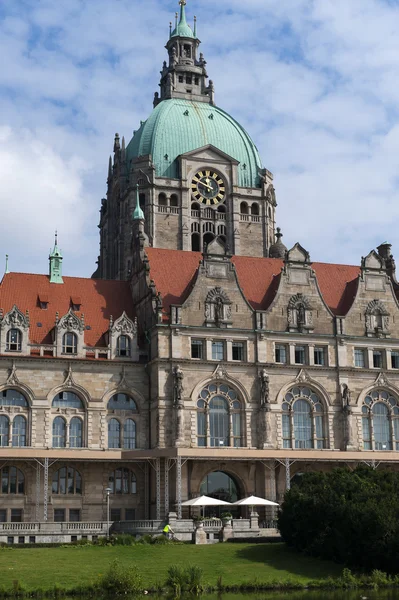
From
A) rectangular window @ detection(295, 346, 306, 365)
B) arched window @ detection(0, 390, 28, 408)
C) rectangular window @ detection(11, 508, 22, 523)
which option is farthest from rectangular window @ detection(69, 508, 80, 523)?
rectangular window @ detection(295, 346, 306, 365)

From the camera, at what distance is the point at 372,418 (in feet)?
253

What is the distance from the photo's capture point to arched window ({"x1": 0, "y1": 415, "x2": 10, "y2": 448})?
230 ft

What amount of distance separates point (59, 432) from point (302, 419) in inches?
720

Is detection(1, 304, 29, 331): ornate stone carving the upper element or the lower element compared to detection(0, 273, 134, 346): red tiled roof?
lower

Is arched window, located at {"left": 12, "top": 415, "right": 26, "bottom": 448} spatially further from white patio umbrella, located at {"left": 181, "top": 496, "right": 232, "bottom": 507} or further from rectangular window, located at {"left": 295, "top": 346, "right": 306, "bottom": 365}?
rectangular window, located at {"left": 295, "top": 346, "right": 306, "bottom": 365}

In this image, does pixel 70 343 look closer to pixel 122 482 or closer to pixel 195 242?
pixel 122 482

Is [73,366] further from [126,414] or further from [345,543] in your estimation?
[345,543]

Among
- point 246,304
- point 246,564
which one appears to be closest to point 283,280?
point 246,304

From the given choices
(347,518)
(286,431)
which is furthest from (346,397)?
(347,518)

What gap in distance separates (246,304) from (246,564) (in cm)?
2710

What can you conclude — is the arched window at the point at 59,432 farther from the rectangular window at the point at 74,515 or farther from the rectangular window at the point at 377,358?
the rectangular window at the point at 377,358

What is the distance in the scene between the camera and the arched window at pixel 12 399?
70750mm

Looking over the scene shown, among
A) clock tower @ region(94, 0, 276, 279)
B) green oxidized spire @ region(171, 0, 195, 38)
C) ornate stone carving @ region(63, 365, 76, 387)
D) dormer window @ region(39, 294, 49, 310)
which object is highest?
green oxidized spire @ region(171, 0, 195, 38)

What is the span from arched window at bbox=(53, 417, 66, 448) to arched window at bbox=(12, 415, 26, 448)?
7.22 feet
